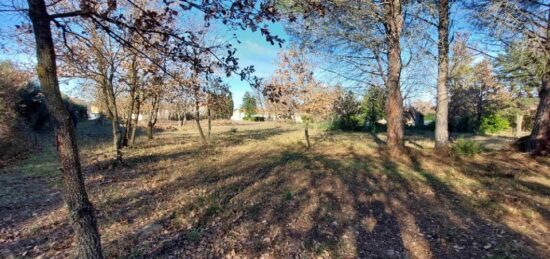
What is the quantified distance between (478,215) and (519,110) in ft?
86.9

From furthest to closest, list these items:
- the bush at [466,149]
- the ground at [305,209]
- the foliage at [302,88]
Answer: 1. the foliage at [302,88]
2. the bush at [466,149]
3. the ground at [305,209]

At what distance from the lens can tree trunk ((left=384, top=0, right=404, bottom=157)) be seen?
875 cm

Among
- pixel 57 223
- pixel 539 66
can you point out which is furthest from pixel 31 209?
pixel 539 66

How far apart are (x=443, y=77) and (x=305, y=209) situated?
718cm

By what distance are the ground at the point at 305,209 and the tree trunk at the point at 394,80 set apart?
2.27 feet

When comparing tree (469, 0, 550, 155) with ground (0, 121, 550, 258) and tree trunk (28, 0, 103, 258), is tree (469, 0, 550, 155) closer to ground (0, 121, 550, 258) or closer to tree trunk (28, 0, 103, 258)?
ground (0, 121, 550, 258)

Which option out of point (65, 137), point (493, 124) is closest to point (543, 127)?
point (65, 137)

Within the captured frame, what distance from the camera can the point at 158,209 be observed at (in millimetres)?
5652

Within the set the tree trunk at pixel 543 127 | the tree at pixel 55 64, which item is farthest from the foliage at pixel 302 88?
the tree at pixel 55 64

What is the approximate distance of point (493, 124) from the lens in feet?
81.9

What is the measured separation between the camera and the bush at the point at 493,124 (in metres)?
24.7

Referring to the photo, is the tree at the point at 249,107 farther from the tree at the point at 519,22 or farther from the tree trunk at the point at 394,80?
the tree at the point at 519,22

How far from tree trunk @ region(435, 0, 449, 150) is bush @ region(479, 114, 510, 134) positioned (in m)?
18.6

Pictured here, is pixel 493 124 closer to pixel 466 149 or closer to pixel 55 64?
pixel 466 149
